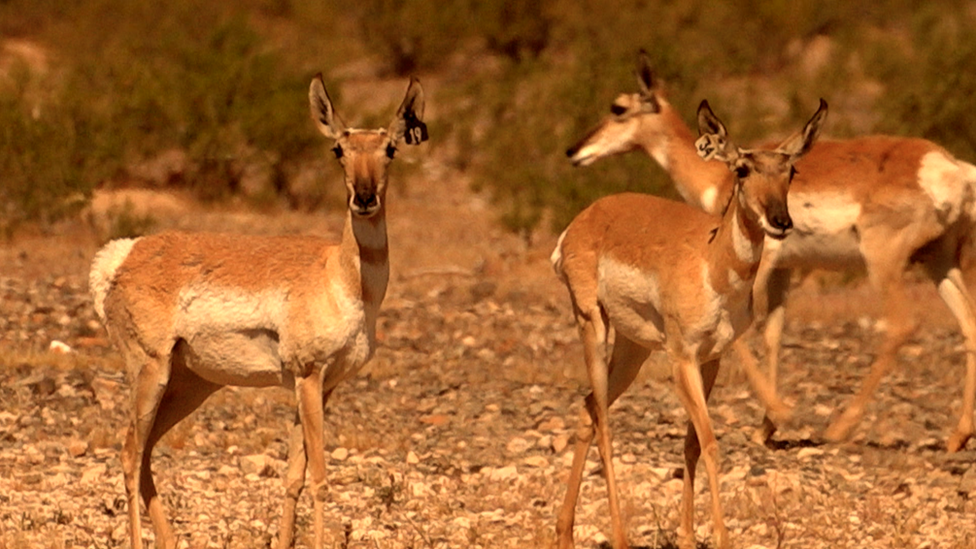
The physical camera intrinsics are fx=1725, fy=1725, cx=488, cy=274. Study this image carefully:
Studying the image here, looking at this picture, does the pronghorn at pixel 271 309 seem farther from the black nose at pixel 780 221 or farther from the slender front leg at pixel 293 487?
the black nose at pixel 780 221

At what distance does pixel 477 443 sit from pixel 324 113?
9.75 ft

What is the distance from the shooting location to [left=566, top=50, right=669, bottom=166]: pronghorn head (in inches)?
456

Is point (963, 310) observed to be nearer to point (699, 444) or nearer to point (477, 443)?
point (477, 443)

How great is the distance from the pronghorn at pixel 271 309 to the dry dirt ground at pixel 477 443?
653 mm

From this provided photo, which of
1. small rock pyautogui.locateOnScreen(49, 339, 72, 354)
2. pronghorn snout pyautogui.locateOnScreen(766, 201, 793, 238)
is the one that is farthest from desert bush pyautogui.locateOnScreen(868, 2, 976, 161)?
pronghorn snout pyautogui.locateOnScreen(766, 201, 793, 238)

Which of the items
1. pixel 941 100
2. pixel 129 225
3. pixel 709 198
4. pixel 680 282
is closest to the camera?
pixel 680 282

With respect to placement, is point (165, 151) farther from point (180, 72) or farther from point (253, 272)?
point (253, 272)

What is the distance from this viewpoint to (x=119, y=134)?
17.7 metres

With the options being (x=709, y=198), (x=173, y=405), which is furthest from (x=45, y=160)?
(x=173, y=405)

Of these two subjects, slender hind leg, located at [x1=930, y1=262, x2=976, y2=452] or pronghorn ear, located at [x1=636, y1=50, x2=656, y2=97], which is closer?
slender hind leg, located at [x1=930, y1=262, x2=976, y2=452]

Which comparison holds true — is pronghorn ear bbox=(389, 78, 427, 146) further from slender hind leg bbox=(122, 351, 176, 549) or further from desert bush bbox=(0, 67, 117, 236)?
desert bush bbox=(0, 67, 117, 236)

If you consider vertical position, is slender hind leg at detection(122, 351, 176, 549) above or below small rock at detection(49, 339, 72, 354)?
below

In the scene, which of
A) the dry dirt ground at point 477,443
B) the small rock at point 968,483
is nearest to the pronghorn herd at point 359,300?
the dry dirt ground at point 477,443

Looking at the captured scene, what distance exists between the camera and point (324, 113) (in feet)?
22.5
